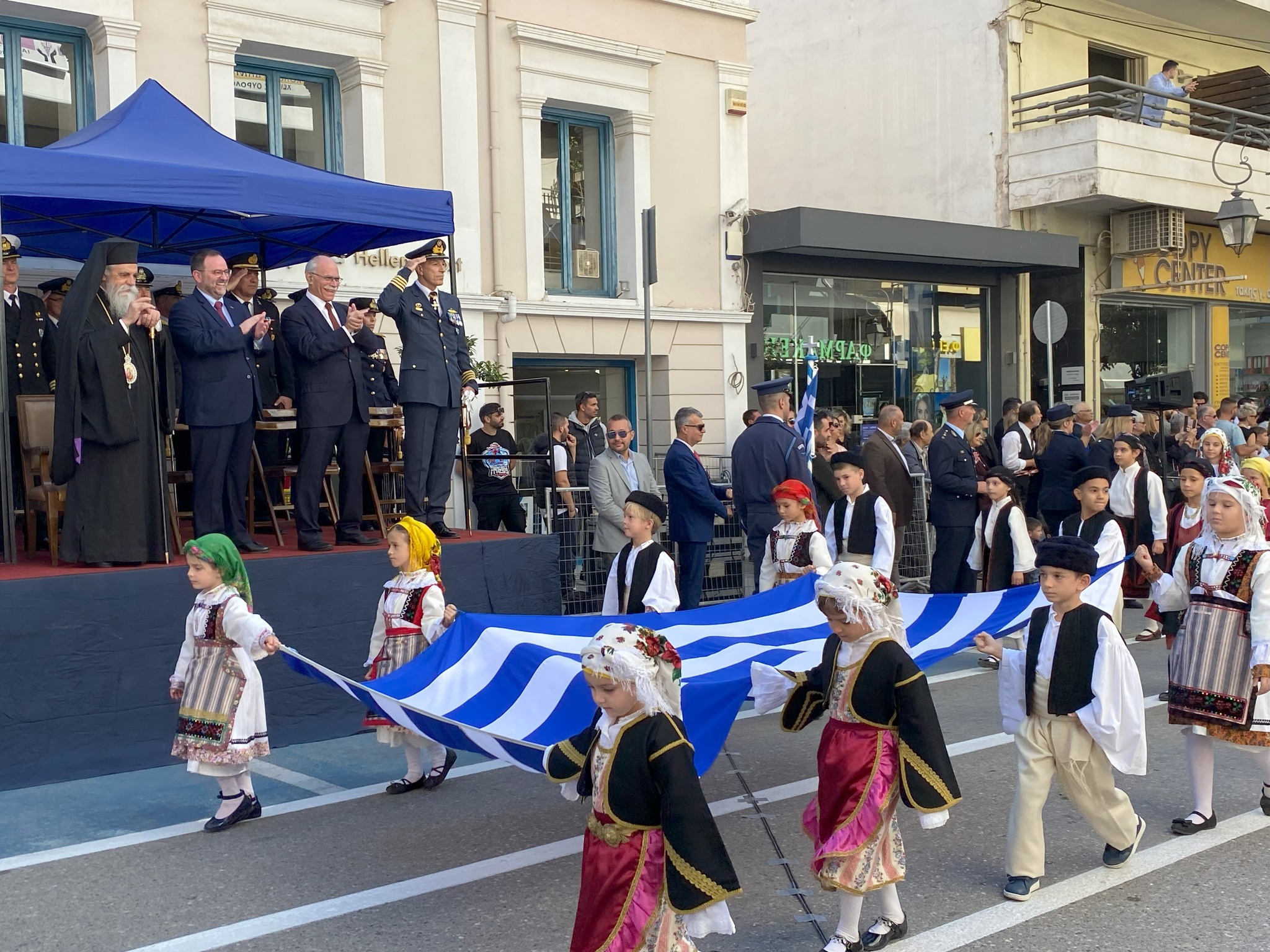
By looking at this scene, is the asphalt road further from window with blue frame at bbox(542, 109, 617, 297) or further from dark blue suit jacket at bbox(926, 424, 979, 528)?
window with blue frame at bbox(542, 109, 617, 297)

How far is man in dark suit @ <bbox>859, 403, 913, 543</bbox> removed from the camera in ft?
36.0

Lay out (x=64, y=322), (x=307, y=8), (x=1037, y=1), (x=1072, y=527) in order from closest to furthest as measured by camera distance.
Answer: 1. (x=64, y=322)
2. (x=1072, y=527)
3. (x=307, y=8)
4. (x=1037, y=1)

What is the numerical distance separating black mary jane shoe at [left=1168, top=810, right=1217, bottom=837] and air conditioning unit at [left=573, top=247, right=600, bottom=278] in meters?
10.9

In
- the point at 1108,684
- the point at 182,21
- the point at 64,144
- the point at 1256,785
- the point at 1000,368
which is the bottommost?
the point at 1256,785

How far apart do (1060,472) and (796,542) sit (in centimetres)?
499

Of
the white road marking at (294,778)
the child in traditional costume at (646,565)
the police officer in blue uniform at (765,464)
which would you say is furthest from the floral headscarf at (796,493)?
the white road marking at (294,778)

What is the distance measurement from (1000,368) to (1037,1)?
583cm

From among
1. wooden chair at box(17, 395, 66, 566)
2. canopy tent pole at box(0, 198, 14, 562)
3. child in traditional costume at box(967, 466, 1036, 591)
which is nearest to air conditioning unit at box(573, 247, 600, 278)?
child in traditional costume at box(967, 466, 1036, 591)

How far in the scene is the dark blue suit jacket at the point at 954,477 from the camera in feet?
36.2

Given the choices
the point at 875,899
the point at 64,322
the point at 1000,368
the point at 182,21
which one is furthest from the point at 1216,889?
the point at 1000,368

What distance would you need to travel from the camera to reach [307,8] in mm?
12922

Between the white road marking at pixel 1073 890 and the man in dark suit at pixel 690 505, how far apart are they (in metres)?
4.65

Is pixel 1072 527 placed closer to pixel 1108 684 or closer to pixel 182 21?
pixel 1108 684

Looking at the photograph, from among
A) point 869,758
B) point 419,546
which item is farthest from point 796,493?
point 869,758
